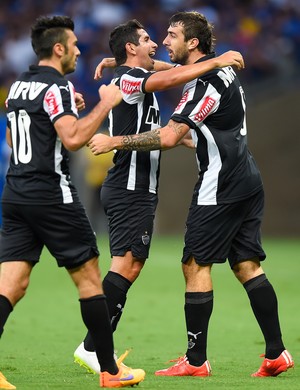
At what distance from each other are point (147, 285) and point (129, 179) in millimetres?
6088

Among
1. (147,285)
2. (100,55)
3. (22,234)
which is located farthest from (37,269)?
(22,234)

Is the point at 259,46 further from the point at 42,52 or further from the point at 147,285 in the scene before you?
the point at 42,52

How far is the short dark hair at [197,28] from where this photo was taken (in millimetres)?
6727

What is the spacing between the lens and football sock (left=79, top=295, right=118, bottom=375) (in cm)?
572

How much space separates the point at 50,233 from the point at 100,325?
630 millimetres

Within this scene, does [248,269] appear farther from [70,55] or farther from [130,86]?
[70,55]

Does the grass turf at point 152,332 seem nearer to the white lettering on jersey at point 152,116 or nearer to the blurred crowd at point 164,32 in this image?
the white lettering on jersey at point 152,116

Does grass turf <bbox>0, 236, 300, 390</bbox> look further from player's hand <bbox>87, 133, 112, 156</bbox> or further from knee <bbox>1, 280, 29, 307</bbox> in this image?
player's hand <bbox>87, 133, 112, 156</bbox>

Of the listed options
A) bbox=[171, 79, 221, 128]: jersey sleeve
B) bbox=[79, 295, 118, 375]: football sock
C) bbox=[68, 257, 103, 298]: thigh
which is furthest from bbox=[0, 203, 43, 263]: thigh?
bbox=[171, 79, 221, 128]: jersey sleeve

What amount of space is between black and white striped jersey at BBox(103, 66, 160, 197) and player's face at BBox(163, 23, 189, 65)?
360 mm

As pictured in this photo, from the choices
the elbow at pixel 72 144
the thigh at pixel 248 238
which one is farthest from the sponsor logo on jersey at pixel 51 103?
the thigh at pixel 248 238

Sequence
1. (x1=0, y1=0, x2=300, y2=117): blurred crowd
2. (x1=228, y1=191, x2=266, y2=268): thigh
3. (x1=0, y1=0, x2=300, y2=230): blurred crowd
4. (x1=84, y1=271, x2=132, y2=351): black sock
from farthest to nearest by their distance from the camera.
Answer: (x1=0, y1=0, x2=300, y2=117): blurred crowd, (x1=0, y1=0, x2=300, y2=230): blurred crowd, (x1=84, y1=271, x2=132, y2=351): black sock, (x1=228, y1=191, x2=266, y2=268): thigh

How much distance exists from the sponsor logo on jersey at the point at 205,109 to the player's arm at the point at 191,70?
0.20 m

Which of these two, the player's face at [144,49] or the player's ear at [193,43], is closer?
the player's ear at [193,43]
